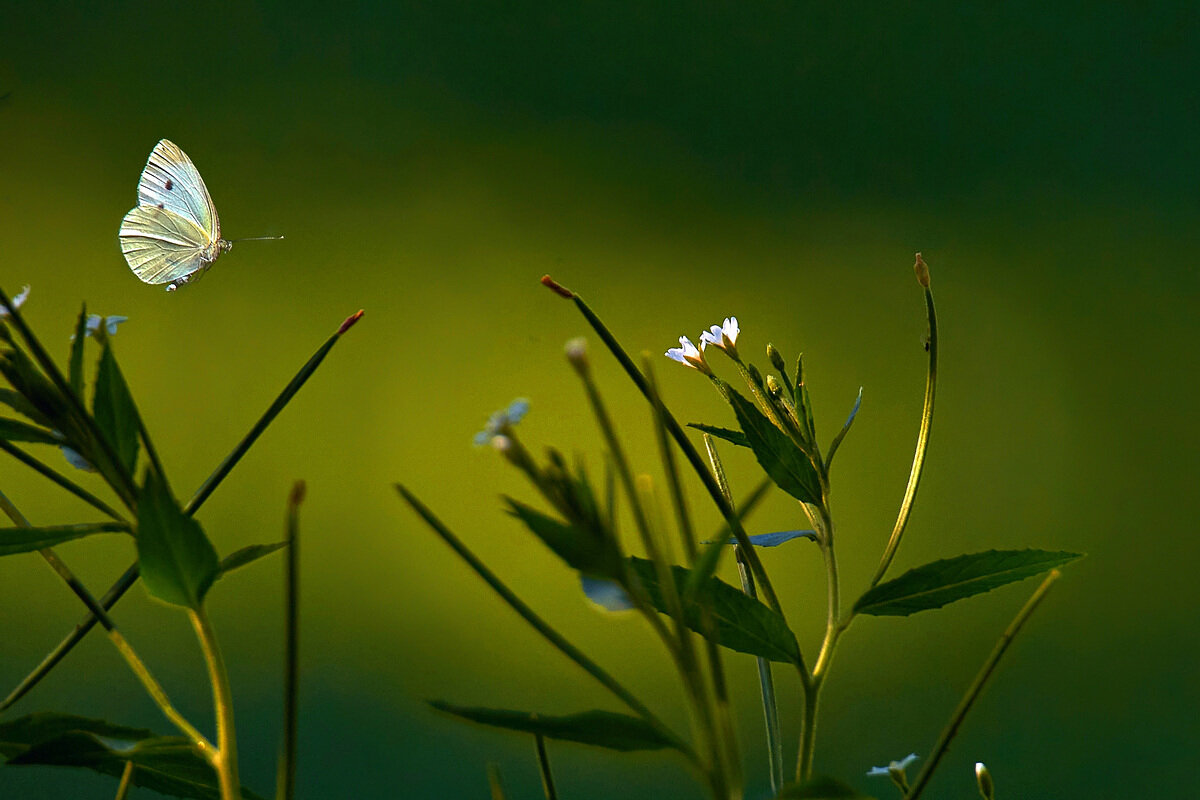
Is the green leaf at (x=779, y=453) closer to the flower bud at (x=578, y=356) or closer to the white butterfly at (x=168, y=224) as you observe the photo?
the flower bud at (x=578, y=356)

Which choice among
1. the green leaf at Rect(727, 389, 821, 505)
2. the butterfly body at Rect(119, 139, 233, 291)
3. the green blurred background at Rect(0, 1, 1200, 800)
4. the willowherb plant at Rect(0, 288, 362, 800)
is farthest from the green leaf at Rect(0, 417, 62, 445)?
the green blurred background at Rect(0, 1, 1200, 800)

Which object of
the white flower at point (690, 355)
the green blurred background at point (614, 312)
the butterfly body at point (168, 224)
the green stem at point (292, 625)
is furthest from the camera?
the green blurred background at point (614, 312)

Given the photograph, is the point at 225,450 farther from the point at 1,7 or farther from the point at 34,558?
the point at 1,7

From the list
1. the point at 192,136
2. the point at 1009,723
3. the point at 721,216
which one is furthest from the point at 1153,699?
the point at 192,136

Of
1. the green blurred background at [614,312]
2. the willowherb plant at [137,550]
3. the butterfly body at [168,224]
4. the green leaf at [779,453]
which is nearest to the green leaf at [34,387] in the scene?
the willowherb plant at [137,550]

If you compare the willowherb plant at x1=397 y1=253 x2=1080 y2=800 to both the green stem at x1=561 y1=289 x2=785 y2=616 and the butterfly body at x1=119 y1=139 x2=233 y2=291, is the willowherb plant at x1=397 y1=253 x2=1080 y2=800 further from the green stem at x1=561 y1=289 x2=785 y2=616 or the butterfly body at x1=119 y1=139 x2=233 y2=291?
the butterfly body at x1=119 y1=139 x2=233 y2=291
